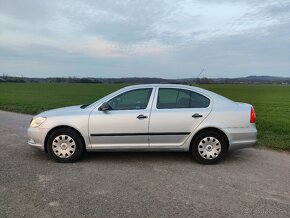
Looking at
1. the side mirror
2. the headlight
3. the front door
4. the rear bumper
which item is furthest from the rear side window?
the headlight

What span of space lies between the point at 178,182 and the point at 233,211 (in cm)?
117

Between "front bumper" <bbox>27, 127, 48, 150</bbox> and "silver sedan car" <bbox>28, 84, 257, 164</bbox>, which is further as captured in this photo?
"front bumper" <bbox>27, 127, 48, 150</bbox>

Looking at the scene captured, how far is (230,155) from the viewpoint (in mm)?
6621

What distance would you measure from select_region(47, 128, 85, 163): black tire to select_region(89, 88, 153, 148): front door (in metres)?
0.28

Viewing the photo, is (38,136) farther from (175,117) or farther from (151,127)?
(175,117)

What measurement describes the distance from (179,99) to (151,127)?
777 millimetres

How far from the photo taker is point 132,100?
6156mm

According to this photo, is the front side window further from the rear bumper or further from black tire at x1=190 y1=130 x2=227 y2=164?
the rear bumper

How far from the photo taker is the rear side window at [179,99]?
6.04 metres

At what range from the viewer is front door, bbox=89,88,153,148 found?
587cm

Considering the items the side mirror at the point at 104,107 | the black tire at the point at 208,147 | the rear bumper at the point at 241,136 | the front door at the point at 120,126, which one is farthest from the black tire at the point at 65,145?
the rear bumper at the point at 241,136

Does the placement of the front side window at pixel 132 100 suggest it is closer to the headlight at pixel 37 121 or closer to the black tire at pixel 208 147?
the black tire at pixel 208 147

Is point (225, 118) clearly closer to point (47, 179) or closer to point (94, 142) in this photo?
point (94, 142)

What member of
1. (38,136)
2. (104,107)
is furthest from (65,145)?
(104,107)
